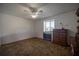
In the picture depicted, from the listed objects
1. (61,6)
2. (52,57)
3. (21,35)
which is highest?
(61,6)

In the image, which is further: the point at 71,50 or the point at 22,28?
the point at 22,28

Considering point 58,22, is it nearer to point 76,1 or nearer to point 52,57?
point 76,1

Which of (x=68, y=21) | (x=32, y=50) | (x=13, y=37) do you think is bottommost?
(x=32, y=50)

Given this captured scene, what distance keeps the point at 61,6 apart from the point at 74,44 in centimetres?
90

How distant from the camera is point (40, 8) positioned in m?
1.94

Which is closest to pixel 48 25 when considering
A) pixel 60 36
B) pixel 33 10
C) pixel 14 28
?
pixel 60 36

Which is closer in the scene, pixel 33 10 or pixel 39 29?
pixel 33 10

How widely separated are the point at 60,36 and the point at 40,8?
2.58ft

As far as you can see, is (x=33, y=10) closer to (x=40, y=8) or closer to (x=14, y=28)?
(x=40, y=8)

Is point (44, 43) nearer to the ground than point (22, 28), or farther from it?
nearer to the ground

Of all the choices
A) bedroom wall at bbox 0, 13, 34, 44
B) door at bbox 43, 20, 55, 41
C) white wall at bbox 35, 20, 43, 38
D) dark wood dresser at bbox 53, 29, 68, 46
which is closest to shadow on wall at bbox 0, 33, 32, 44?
bedroom wall at bbox 0, 13, 34, 44

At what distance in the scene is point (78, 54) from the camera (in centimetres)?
199

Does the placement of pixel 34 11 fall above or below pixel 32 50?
above

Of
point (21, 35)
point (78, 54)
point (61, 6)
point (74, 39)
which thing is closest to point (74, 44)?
point (74, 39)
